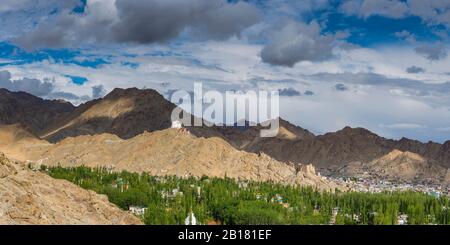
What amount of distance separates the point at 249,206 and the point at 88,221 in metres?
73.1

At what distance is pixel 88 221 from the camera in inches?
2415

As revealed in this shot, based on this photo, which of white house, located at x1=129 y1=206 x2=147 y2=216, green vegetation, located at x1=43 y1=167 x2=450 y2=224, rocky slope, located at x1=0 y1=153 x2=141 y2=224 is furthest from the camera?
green vegetation, located at x1=43 y1=167 x2=450 y2=224

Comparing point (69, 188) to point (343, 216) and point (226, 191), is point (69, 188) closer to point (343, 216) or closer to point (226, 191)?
point (343, 216)

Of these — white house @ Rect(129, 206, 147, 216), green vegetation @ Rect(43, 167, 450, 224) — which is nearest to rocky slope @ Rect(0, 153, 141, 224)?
green vegetation @ Rect(43, 167, 450, 224)

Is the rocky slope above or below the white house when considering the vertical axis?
above

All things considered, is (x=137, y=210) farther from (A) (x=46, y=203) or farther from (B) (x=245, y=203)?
(A) (x=46, y=203)

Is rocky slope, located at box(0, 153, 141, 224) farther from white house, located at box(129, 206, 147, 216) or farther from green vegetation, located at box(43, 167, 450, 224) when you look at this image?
white house, located at box(129, 206, 147, 216)

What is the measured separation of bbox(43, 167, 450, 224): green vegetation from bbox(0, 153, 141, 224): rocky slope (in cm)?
3471

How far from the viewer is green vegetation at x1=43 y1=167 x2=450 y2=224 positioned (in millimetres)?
122188

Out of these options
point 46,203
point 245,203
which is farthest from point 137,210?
point 46,203

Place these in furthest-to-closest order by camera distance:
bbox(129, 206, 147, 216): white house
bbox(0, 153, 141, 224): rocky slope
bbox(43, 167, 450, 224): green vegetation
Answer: bbox(43, 167, 450, 224): green vegetation < bbox(129, 206, 147, 216): white house < bbox(0, 153, 141, 224): rocky slope

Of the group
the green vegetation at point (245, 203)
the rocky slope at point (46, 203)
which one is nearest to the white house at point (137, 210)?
the green vegetation at point (245, 203)
